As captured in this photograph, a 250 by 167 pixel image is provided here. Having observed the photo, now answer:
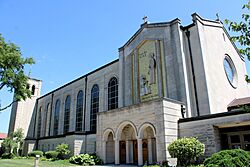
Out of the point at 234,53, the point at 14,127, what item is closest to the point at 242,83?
the point at 234,53

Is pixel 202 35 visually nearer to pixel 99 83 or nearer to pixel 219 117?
pixel 219 117

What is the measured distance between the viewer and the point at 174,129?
53.9 feet

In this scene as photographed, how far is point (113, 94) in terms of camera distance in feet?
93.8

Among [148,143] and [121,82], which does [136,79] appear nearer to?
[121,82]

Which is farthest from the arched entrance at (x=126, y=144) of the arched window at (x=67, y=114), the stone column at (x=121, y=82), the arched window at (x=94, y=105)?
the arched window at (x=67, y=114)

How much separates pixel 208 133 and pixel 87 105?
66.3ft

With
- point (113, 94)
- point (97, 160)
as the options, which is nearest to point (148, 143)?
point (97, 160)

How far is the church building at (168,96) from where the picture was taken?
15.5m

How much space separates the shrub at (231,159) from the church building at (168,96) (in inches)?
214

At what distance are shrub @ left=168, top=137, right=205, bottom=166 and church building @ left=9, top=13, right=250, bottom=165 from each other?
3.07 feet

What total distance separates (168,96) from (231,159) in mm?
11326

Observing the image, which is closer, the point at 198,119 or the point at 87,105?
the point at 198,119

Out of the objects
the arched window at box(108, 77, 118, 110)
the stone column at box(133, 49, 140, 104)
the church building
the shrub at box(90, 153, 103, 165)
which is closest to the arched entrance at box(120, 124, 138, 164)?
the church building

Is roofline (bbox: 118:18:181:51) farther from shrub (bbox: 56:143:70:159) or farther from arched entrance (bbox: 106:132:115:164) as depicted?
shrub (bbox: 56:143:70:159)
